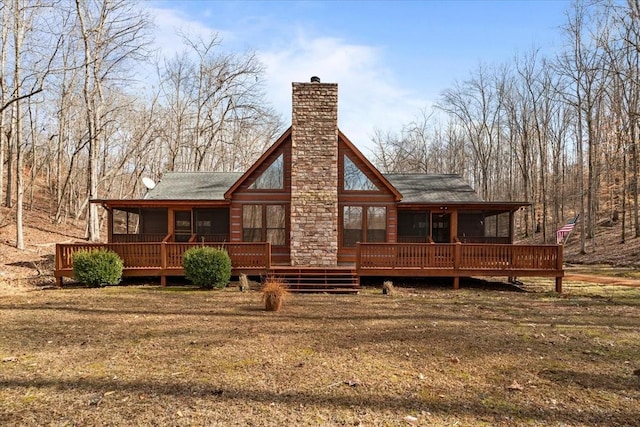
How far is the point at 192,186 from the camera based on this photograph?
55.0 feet

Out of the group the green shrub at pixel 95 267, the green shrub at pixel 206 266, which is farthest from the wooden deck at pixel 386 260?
the green shrub at pixel 206 266

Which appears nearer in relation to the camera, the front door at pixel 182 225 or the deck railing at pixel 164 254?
the deck railing at pixel 164 254

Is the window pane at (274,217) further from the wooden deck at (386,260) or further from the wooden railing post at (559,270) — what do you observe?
the wooden railing post at (559,270)

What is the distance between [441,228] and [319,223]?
633 cm

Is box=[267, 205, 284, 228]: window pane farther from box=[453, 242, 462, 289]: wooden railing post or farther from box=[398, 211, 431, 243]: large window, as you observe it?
box=[453, 242, 462, 289]: wooden railing post

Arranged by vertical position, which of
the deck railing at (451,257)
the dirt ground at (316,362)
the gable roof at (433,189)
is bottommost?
the dirt ground at (316,362)

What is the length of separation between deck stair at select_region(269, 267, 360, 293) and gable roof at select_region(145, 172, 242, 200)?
4656 millimetres

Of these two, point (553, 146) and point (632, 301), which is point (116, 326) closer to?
point (632, 301)

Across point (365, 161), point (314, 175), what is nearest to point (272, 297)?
point (314, 175)

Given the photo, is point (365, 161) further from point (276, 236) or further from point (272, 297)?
point (272, 297)

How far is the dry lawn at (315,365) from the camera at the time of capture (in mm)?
3613

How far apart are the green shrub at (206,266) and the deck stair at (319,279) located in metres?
1.60

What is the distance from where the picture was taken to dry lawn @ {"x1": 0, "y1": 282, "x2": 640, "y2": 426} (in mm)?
3613

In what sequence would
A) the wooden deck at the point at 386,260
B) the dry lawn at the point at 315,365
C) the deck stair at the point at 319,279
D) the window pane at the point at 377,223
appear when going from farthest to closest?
1. the window pane at the point at 377,223
2. the wooden deck at the point at 386,260
3. the deck stair at the point at 319,279
4. the dry lawn at the point at 315,365
